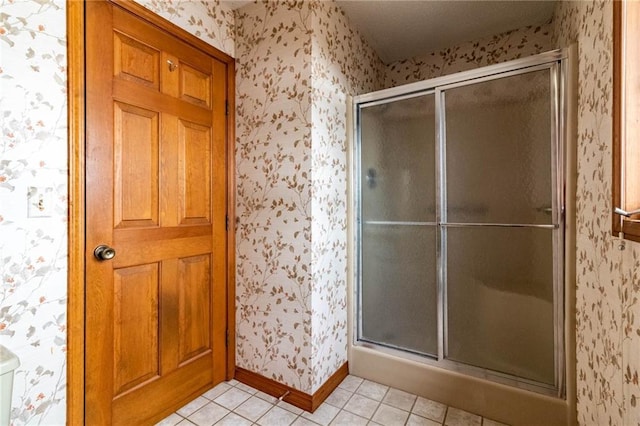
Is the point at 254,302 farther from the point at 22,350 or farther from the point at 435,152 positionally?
the point at 435,152

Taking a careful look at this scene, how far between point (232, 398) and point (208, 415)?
0.17 m

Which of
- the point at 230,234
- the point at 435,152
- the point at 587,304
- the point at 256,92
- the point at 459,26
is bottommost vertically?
the point at 587,304

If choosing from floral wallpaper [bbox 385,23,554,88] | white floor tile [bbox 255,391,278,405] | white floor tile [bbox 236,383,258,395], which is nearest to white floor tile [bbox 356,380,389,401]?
white floor tile [bbox 255,391,278,405]

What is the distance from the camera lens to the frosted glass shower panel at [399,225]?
1.76m

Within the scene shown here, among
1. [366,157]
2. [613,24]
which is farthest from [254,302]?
[613,24]

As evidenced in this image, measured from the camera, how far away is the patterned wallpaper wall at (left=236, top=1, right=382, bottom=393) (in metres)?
1.65

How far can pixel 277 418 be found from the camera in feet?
5.10

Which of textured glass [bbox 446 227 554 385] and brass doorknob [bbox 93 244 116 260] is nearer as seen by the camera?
brass doorknob [bbox 93 244 116 260]

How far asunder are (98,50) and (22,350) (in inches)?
48.9

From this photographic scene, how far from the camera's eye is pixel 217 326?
1.83 meters

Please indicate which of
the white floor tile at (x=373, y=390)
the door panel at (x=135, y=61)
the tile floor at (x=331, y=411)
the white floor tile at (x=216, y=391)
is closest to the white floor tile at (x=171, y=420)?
the tile floor at (x=331, y=411)

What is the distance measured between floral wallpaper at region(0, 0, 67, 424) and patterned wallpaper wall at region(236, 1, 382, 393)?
2.97ft

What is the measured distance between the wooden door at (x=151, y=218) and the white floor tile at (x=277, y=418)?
450 millimetres

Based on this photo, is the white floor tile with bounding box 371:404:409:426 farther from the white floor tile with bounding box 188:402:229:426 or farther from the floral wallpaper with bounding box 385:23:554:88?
the floral wallpaper with bounding box 385:23:554:88
